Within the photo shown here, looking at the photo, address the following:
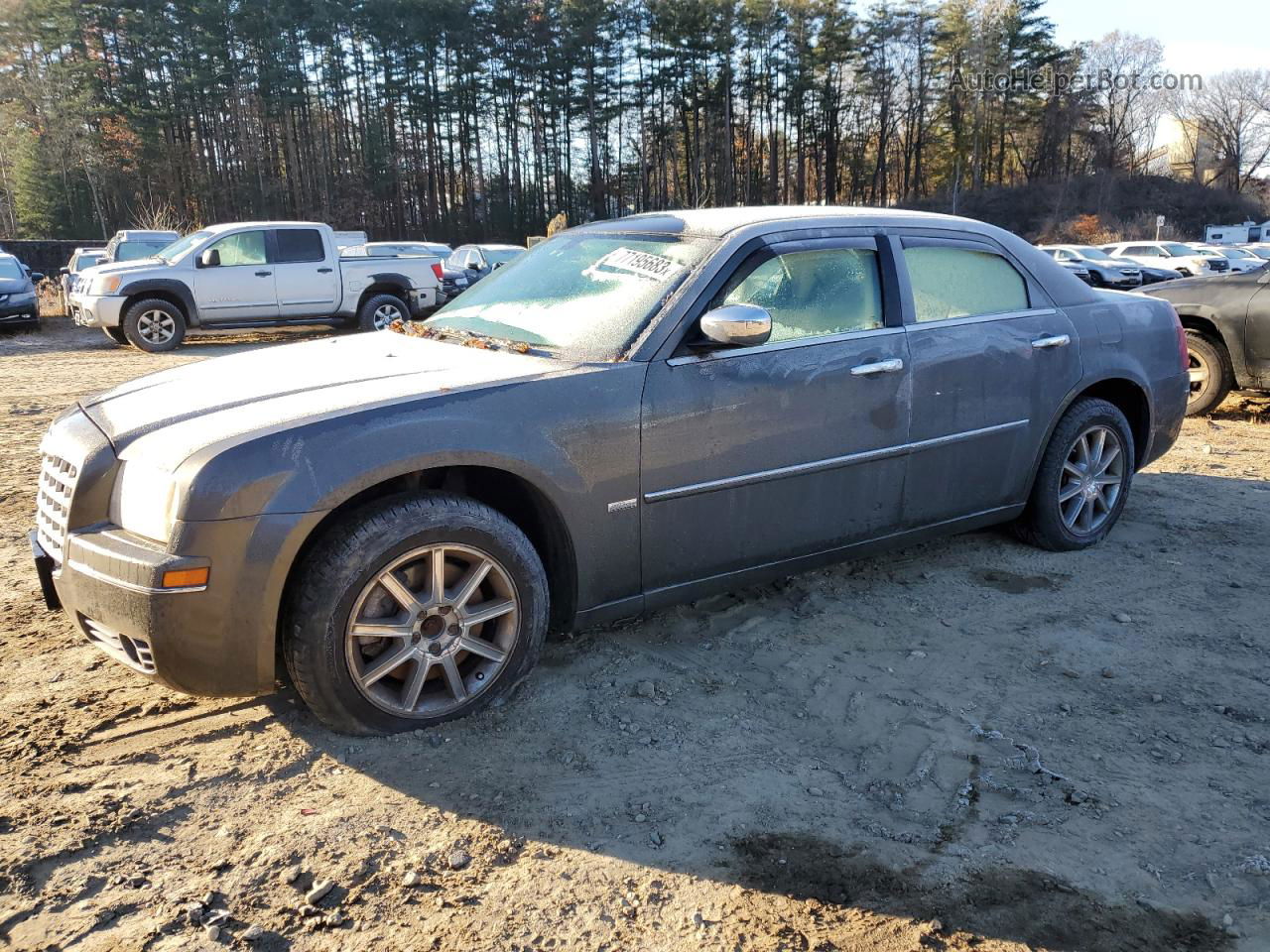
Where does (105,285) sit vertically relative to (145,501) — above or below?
above

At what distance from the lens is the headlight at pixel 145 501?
2.85 m

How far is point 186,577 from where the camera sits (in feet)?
9.19

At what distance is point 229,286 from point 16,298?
5986mm

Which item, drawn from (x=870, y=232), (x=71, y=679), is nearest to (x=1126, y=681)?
(x=870, y=232)

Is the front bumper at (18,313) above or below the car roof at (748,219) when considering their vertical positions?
below

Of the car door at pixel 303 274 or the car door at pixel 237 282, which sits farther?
the car door at pixel 303 274

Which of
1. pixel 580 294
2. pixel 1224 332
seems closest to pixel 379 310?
pixel 1224 332

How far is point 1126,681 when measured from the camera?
12.0 feet

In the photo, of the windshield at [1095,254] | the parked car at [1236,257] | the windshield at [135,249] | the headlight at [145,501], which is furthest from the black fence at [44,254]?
the parked car at [1236,257]

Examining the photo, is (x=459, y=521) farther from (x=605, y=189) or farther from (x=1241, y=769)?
(x=605, y=189)

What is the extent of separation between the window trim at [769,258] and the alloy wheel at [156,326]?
13.1 m

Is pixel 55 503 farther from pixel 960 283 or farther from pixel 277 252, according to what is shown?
pixel 277 252

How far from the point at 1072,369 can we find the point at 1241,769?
2227mm

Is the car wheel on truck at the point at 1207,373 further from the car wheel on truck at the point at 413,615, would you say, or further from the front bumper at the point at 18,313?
the front bumper at the point at 18,313
